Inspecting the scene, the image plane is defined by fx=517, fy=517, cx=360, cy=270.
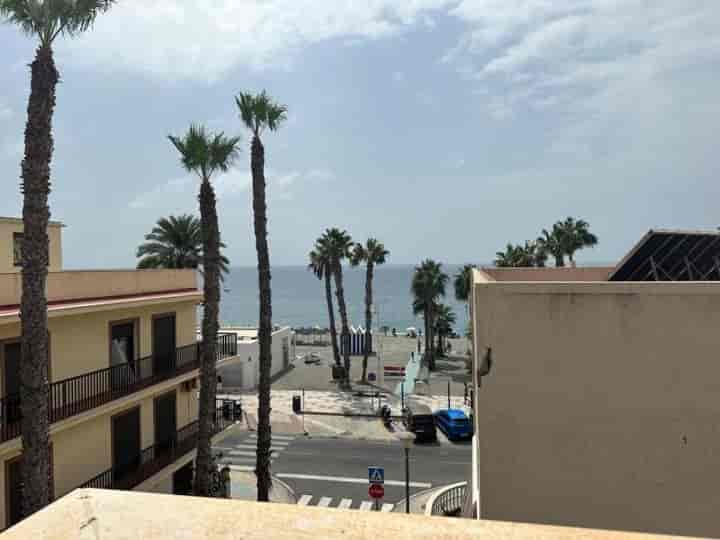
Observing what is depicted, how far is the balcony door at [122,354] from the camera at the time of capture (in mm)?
16016

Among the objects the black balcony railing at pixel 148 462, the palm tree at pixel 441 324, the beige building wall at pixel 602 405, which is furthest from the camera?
the palm tree at pixel 441 324

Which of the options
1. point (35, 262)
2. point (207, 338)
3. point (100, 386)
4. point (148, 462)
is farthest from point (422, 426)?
point (35, 262)

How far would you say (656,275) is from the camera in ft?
37.8

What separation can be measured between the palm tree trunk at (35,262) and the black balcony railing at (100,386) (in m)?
1.93

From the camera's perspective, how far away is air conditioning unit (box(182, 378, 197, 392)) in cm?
2038

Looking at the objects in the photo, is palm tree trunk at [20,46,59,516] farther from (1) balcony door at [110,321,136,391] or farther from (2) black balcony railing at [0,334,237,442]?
(1) balcony door at [110,321,136,391]

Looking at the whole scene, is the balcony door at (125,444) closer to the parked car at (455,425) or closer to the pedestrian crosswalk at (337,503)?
the pedestrian crosswalk at (337,503)

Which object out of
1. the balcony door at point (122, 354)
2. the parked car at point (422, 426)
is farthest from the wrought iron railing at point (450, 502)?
the balcony door at point (122, 354)

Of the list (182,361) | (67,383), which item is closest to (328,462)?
(182,361)

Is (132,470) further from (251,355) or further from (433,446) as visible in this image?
(251,355)

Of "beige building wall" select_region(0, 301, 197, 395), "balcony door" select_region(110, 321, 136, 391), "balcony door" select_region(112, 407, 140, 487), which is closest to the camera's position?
"beige building wall" select_region(0, 301, 197, 395)

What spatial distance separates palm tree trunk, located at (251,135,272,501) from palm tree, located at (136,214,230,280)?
12.0 meters

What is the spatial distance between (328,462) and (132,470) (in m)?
10.8

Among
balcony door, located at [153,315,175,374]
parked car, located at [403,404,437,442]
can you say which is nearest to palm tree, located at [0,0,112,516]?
balcony door, located at [153,315,175,374]
